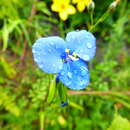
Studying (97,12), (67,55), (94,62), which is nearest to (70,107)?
(94,62)

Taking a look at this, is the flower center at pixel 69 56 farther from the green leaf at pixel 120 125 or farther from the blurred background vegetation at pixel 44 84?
the blurred background vegetation at pixel 44 84

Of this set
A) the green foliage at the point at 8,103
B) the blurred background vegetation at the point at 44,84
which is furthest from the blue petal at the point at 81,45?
the green foliage at the point at 8,103

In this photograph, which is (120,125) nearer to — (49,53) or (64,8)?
(49,53)

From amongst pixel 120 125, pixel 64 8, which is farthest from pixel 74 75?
pixel 64 8

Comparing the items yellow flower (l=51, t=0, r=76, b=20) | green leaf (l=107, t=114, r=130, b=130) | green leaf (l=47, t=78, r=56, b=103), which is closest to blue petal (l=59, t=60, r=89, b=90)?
green leaf (l=47, t=78, r=56, b=103)

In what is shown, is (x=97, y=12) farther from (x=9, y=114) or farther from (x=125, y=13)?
(x=9, y=114)

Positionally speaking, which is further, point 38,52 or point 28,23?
point 28,23

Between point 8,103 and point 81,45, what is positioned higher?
point 81,45

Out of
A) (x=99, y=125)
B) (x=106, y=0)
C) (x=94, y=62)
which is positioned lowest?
(x=99, y=125)
